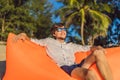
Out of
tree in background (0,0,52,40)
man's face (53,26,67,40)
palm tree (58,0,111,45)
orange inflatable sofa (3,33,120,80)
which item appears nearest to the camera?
orange inflatable sofa (3,33,120,80)

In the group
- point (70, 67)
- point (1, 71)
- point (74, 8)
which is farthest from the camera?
point (74, 8)

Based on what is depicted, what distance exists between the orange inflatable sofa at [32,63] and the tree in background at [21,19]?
26692 mm

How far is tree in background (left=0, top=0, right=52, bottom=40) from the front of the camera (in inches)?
1355

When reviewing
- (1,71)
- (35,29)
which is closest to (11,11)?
(35,29)

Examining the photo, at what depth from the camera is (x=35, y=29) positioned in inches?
1423

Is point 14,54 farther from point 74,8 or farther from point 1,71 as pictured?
point 74,8

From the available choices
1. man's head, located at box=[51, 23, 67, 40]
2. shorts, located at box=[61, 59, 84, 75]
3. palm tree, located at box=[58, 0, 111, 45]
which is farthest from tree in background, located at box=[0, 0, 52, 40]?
shorts, located at box=[61, 59, 84, 75]

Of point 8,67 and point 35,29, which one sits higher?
point 8,67

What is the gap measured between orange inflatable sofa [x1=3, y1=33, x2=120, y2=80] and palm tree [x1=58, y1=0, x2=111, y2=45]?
23.9 metres

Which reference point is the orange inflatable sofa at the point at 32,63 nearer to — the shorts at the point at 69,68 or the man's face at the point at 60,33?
the shorts at the point at 69,68

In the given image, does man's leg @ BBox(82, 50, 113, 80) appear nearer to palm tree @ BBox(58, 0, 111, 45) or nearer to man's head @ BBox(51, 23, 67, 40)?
man's head @ BBox(51, 23, 67, 40)

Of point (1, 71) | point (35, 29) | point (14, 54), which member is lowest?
point (35, 29)

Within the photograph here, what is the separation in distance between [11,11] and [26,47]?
29.9 meters

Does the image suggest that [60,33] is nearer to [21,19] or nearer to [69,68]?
[69,68]
